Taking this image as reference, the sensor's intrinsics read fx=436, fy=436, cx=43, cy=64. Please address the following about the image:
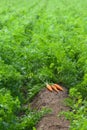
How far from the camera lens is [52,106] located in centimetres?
679

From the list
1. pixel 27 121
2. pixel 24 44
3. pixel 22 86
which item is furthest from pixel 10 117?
pixel 24 44

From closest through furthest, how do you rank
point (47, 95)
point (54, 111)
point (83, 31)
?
point (54, 111) < point (47, 95) < point (83, 31)

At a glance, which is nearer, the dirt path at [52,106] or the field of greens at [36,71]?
the dirt path at [52,106]

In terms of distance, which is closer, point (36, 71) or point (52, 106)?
point (52, 106)

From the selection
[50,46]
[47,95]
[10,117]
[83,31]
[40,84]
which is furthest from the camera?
[83,31]

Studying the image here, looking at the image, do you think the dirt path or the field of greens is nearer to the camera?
the dirt path

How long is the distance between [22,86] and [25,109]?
113 centimetres

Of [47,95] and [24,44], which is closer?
[47,95]

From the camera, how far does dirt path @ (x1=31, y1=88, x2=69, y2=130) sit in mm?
6031

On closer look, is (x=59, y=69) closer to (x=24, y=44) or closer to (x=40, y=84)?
(x=40, y=84)

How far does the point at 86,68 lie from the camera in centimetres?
758

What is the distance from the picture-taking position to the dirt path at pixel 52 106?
6.03 m

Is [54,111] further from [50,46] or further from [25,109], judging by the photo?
[50,46]

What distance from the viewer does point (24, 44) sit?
10016mm
